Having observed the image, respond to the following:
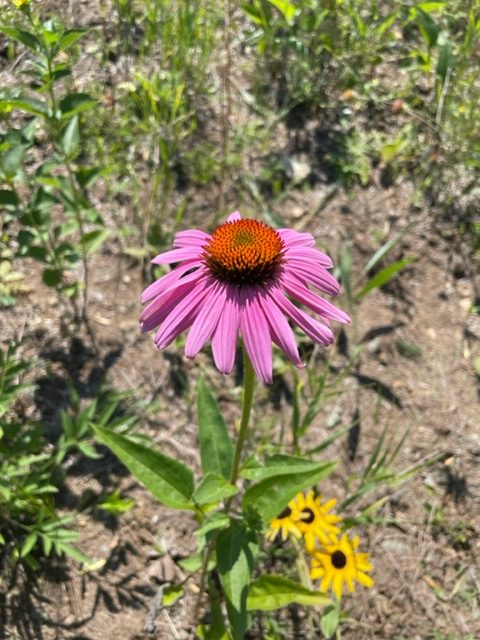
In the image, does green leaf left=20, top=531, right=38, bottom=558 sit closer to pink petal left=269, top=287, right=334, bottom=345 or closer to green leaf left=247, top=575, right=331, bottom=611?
green leaf left=247, top=575, right=331, bottom=611

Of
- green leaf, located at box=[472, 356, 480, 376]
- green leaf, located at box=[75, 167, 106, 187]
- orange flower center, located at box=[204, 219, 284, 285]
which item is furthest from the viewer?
green leaf, located at box=[472, 356, 480, 376]

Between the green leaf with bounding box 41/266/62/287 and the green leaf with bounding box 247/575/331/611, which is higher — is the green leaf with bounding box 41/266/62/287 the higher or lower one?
the higher one

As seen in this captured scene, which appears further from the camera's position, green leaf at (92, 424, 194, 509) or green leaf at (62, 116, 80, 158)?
green leaf at (62, 116, 80, 158)

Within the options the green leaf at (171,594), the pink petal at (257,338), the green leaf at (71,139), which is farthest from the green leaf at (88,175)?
the green leaf at (171,594)

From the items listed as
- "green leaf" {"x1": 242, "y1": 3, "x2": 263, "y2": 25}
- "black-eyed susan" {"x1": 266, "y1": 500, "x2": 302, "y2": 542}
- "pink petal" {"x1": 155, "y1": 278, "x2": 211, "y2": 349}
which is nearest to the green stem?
"pink petal" {"x1": 155, "y1": 278, "x2": 211, "y2": 349}

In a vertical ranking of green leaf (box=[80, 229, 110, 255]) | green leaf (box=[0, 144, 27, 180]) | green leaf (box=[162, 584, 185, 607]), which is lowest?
green leaf (box=[162, 584, 185, 607])

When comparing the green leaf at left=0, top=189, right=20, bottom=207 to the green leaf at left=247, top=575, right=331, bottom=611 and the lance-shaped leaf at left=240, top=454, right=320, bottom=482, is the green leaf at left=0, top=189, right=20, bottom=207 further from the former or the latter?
the green leaf at left=247, top=575, right=331, bottom=611

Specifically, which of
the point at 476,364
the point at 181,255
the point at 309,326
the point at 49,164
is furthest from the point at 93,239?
the point at 476,364

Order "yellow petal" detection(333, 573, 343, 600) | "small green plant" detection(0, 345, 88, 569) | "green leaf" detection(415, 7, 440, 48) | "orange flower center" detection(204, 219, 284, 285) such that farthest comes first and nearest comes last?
1. "green leaf" detection(415, 7, 440, 48)
2. "yellow petal" detection(333, 573, 343, 600)
3. "small green plant" detection(0, 345, 88, 569)
4. "orange flower center" detection(204, 219, 284, 285)
